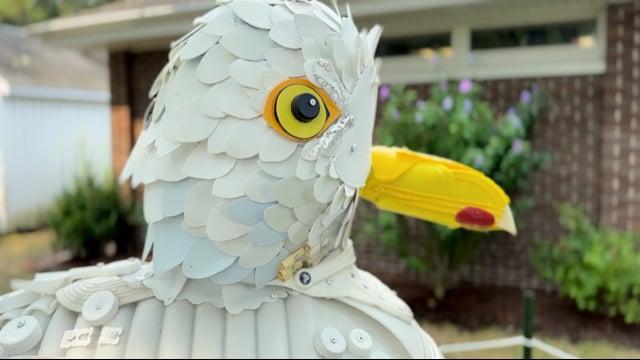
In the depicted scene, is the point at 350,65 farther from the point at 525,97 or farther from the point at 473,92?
the point at 525,97

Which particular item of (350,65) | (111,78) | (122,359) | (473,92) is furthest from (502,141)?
(111,78)

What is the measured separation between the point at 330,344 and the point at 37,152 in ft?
32.3

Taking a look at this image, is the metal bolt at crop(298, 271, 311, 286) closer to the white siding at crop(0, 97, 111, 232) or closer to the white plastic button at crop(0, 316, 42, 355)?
the white plastic button at crop(0, 316, 42, 355)

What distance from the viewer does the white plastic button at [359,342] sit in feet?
4.29

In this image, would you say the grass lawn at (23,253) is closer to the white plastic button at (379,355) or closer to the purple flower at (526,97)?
the purple flower at (526,97)

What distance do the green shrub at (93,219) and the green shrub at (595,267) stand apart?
4343mm

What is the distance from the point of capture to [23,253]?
7609 millimetres

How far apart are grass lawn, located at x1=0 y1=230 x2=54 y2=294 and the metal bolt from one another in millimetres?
4906

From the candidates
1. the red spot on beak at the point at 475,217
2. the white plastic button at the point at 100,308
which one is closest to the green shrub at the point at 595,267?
the red spot on beak at the point at 475,217

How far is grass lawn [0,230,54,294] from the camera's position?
251 inches

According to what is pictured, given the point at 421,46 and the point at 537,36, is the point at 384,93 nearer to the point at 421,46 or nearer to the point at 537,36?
the point at 421,46

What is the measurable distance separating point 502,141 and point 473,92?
0.46 metres

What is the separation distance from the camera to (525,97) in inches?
195

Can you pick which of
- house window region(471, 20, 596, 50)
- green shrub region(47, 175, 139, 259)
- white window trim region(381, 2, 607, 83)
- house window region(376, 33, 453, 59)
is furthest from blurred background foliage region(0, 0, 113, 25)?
house window region(471, 20, 596, 50)
